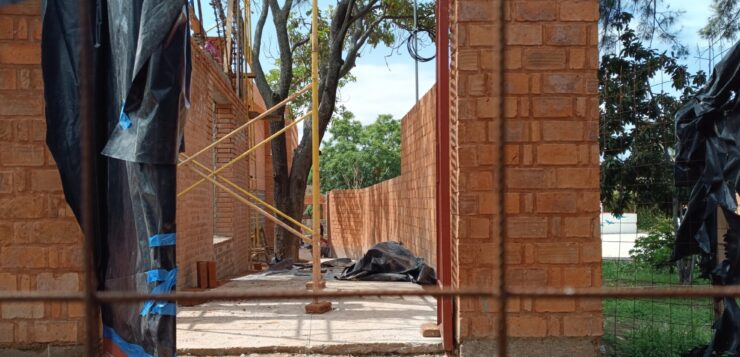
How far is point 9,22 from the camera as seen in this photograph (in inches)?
134

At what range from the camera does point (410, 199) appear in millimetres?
9477

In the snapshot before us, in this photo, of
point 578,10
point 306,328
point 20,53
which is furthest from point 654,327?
point 20,53

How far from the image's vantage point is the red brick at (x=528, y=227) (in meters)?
3.42

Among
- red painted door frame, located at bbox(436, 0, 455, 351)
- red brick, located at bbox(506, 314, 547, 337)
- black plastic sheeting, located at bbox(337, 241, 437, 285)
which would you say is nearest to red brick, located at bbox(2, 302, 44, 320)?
red painted door frame, located at bbox(436, 0, 455, 351)

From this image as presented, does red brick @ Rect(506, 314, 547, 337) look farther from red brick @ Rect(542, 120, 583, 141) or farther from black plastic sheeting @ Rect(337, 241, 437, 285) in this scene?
black plastic sheeting @ Rect(337, 241, 437, 285)

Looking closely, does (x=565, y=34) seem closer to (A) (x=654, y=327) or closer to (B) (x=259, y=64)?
(A) (x=654, y=327)

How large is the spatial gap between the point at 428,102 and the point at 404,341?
421 cm

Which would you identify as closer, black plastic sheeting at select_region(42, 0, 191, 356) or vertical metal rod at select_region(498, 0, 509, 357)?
vertical metal rod at select_region(498, 0, 509, 357)

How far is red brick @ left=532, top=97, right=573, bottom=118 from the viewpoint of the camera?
136 inches

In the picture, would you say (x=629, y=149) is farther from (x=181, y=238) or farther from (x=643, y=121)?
(x=181, y=238)

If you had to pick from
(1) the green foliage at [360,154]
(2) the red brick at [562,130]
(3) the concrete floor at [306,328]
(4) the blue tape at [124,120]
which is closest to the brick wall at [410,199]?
(3) the concrete floor at [306,328]

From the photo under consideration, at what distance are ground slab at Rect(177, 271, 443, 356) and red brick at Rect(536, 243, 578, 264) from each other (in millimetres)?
744

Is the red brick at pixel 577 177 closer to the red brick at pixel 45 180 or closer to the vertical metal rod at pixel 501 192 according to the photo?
the vertical metal rod at pixel 501 192

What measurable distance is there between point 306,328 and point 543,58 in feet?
8.20
